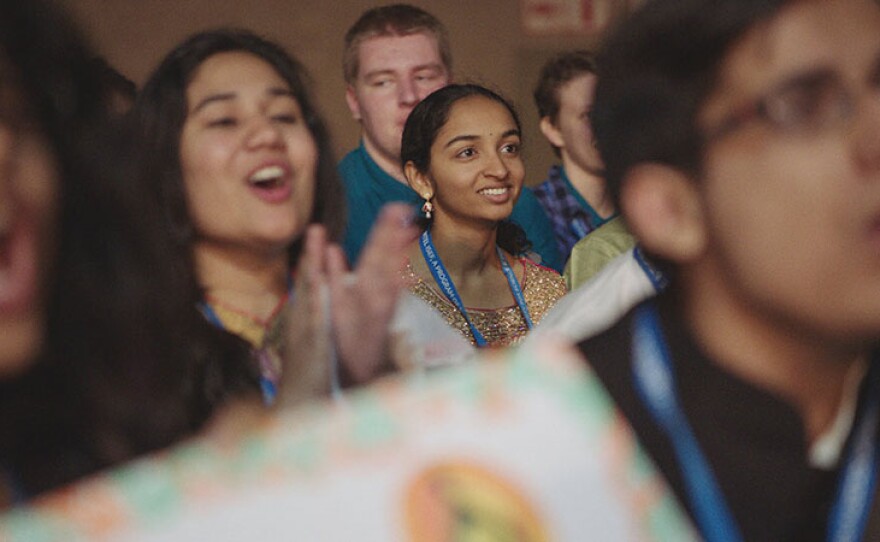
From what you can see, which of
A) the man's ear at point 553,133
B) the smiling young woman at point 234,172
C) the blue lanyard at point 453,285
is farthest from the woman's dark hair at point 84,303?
the man's ear at point 553,133

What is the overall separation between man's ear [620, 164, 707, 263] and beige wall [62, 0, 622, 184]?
326cm

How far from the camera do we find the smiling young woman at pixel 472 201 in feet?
8.65

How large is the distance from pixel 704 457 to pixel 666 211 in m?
0.26

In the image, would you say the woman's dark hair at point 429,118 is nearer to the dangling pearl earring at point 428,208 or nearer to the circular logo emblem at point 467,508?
the dangling pearl earring at point 428,208

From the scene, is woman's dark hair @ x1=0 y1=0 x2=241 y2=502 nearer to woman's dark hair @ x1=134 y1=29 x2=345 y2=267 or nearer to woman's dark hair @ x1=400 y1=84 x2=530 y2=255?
woman's dark hair @ x1=134 y1=29 x2=345 y2=267

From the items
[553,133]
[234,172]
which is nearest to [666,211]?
[234,172]

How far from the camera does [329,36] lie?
502 centimetres

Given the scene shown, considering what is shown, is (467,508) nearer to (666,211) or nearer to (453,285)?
(666,211)

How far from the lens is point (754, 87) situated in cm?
92

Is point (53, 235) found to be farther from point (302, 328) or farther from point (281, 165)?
point (281, 165)

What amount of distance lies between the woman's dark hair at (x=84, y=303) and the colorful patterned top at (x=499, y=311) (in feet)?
5.07

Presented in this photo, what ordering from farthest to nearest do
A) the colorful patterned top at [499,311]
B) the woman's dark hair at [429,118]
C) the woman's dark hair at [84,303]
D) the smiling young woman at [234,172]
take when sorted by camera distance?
the woman's dark hair at [429,118], the colorful patterned top at [499,311], the smiling young woman at [234,172], the woman's dark hair at [84,303]


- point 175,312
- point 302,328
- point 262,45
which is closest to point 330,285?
point 302,328

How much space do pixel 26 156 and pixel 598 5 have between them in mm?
4960
